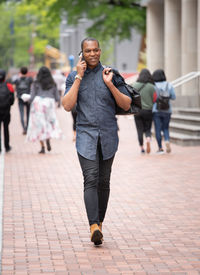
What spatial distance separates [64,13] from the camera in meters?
38.3

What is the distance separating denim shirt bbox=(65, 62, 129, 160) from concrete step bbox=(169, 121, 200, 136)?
11.4 metres

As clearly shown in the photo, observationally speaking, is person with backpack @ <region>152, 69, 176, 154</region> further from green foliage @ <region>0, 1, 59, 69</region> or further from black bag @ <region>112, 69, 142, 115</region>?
green foliage @ <region>0, 1, 59, 69</region>

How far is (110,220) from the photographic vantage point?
8203 millimetres

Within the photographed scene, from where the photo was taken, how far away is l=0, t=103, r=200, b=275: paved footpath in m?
6.15

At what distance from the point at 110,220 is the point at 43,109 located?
7612mm

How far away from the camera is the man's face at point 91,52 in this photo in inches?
258

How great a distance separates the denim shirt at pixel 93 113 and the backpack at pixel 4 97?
884cm

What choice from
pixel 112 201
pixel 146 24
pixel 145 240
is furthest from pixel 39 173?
pixel 146 24

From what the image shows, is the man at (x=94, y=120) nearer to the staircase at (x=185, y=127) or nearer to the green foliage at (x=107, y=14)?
the staircase at (x=185, y=127)

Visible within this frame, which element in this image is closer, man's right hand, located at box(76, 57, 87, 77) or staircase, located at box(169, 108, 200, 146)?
man's right hand, located at box(76, 57, 87, 77)

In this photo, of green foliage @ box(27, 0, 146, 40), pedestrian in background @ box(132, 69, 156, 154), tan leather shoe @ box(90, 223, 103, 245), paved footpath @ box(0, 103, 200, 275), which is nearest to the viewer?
paved footpath @ box(0, 103, 200, 275)

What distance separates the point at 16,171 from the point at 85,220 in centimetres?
472

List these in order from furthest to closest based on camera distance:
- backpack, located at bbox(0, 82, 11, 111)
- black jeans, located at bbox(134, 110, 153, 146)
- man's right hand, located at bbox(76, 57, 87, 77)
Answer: backpack, located at bbox(0, 82, 11, 111) → black jeans, located at bbox(134, 110, 153, 146) → man's right hand, located at bbox(76, 57, 87, 77)

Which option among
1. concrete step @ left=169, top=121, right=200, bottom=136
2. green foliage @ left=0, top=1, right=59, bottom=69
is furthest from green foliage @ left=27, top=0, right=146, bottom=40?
green foliage @ left=0, top=1, right=59, bottom=69
